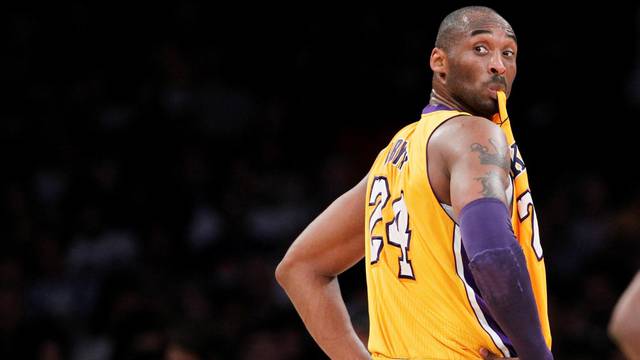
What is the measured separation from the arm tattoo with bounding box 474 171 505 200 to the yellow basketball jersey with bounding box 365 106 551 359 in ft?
0.68

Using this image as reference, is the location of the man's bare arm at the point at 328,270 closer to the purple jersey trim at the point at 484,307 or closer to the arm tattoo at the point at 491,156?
the purple jersey trim at the point at 484,307

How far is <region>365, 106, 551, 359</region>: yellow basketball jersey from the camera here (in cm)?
328

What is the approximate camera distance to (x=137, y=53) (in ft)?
35.0

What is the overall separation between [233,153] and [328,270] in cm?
576

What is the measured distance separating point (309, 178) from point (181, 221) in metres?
1.23

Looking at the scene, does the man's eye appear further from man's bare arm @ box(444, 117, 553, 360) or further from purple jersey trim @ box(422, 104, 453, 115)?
man's bare arm @ box(444, 117, 553, 360)

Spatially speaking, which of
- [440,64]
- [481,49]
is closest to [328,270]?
[440,64]

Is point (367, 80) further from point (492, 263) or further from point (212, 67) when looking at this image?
point (492, 263)

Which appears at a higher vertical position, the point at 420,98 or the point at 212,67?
the point at 212,67

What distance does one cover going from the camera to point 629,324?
2.47 m

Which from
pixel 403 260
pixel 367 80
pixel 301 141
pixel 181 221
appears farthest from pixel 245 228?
pixel 403 260

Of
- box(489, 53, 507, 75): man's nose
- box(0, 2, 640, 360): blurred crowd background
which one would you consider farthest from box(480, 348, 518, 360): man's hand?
box(0, 2, 640, 360): blurred crowd background

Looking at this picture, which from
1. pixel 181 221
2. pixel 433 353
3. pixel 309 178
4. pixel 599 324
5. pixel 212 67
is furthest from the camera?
pixel 212 67

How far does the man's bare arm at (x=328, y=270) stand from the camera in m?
3.88
